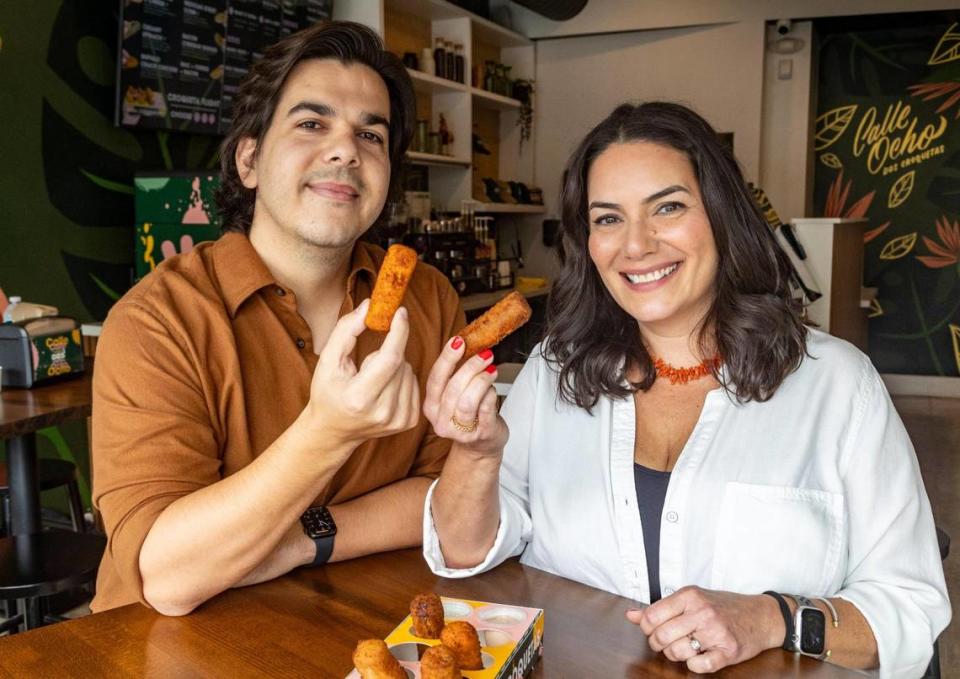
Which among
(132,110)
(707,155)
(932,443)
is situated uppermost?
(132,110)

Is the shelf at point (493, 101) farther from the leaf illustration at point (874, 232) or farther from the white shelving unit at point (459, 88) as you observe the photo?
the leaf illustration at point (874, 232)

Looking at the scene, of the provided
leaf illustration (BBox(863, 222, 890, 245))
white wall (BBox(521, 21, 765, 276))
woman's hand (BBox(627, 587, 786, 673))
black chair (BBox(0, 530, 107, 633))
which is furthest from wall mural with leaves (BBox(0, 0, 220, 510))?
leaf illustration (BBox(863, 222, 890, 245))

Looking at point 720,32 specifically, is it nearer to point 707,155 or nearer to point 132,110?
point 132,110

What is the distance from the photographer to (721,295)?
1.83 meters

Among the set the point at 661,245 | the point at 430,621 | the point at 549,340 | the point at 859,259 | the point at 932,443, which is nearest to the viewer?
the point at 430,621

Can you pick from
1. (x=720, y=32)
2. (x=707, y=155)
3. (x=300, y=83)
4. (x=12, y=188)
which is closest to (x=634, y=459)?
(x=707, y=155)

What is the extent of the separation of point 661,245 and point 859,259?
6.12 m

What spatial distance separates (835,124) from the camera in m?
8.28

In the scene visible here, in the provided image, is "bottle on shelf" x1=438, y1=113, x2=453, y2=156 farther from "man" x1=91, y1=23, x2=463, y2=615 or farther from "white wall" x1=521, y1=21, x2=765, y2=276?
"man" x1=91, y1=23, x2=463, y2=615

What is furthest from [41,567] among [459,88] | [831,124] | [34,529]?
[831,124]

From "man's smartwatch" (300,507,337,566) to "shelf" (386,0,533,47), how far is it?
5487 mm

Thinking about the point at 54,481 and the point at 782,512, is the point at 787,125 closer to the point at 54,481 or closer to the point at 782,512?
the point at 54,481

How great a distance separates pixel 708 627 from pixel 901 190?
313 inches

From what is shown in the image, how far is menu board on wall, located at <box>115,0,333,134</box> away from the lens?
14.5ft
